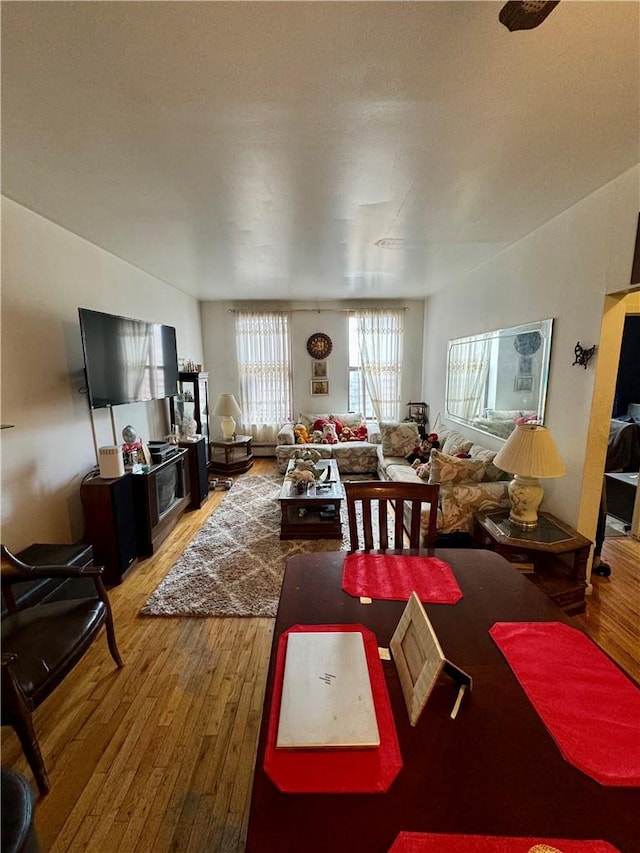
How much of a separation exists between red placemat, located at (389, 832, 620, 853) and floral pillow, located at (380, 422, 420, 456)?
417 centimetres

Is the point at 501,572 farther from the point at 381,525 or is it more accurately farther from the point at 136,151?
the point at 136,151

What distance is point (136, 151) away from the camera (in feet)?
5.42

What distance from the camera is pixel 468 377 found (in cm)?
394

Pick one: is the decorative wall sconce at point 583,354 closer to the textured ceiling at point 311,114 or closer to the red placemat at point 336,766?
the textured ceiling at point 311,114

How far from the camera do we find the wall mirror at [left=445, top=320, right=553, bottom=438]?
267 cm

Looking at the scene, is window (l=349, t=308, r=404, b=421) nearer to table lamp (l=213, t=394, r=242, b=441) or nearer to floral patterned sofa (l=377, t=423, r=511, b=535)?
table lamp (l=213, t=394, r=242, b=441)

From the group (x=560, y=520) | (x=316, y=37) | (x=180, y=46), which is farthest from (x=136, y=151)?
(x=560, y=520)

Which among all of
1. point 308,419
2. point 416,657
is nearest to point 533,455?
point 416,657

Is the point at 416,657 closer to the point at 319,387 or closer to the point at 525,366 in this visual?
the point at 525,366

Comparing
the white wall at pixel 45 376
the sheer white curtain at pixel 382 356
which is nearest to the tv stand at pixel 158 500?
the white wall at pixel 45 376

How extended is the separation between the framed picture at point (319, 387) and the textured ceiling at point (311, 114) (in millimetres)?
3197

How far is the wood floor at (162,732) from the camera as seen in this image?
1.20m

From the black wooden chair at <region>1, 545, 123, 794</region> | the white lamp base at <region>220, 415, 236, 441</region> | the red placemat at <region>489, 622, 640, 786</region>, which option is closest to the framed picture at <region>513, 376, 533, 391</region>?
the red placemat at <region>489, 622, 640, 786</region>

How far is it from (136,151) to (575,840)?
2.61 m
